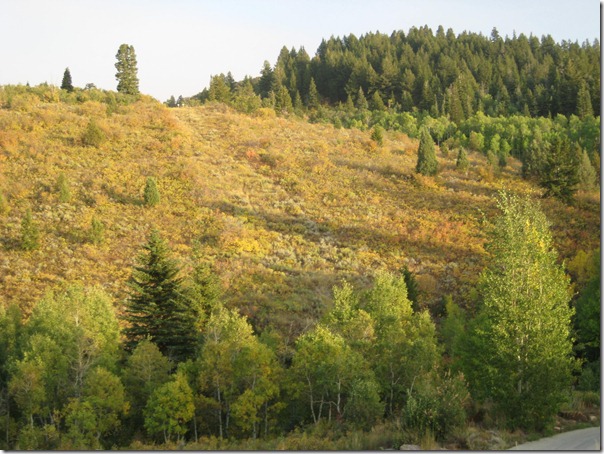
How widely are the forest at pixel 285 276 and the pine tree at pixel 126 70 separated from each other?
23cm

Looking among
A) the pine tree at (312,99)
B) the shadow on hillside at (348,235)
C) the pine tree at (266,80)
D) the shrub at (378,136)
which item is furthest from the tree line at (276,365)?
the pine tree at (266,80)

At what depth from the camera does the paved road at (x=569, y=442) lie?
11734 mm

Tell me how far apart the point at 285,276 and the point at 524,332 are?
22390mm

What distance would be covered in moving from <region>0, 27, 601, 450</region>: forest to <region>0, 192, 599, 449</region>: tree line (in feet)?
0.31

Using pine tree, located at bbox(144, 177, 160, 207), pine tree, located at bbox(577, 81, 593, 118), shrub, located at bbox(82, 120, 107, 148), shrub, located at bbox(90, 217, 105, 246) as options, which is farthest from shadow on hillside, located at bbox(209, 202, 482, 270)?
pine tree, located at bbox(577, 81, 593, 118)

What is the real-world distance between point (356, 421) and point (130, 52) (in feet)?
227

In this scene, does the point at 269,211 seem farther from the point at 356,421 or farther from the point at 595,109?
the point at 595,109

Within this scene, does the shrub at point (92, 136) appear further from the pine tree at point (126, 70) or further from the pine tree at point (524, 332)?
the pine tree at point (524, 332)

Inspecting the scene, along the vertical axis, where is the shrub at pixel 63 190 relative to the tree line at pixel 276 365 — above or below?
above

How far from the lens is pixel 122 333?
24391 millimetres

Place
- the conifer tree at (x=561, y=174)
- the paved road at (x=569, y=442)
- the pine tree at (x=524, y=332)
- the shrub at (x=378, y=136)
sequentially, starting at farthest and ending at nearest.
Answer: the shrub at (x=378, y=136), the conifer tree at (x=561, y=174), the pine tree at (x=524, y=332), the paved road at (x=569, y=442)

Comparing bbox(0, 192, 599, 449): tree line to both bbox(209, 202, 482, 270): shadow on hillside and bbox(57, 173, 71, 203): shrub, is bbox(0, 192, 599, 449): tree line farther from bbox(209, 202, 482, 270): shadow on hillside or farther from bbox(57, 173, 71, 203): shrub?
bbox(57, 173, 71, 203): shrub

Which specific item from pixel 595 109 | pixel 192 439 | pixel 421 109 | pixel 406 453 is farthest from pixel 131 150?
pixel 595 109

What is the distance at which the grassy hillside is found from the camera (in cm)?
3350
